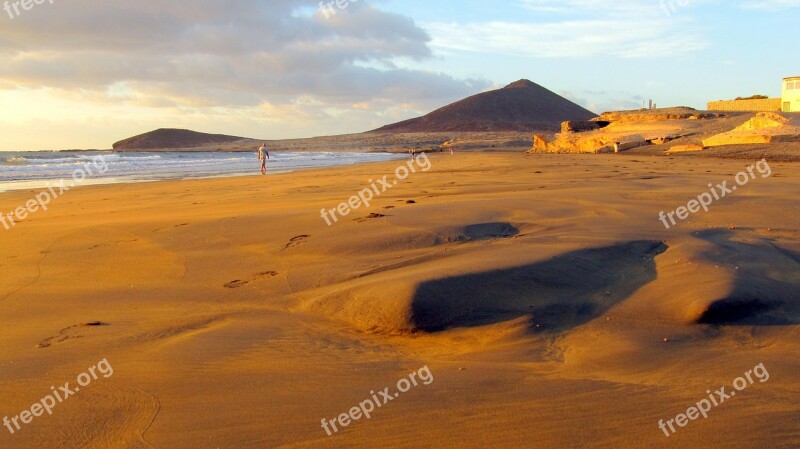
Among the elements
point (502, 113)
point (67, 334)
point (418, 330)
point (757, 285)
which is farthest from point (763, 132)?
point (502, 113)

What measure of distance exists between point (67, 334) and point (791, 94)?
3697cm

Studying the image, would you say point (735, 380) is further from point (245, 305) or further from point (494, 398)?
point (245, 305)

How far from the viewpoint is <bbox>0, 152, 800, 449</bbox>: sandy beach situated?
2715mm

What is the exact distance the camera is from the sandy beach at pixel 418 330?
2715 millimetres

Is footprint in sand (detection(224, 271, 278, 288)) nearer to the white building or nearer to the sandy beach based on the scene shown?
the sandy beach

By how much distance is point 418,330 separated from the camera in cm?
385

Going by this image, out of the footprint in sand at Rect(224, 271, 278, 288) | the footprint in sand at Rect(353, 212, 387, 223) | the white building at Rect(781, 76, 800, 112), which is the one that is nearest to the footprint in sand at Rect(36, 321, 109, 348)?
the footprint in sand at Rect(224, 271, 278, 288)

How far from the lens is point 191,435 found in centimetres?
267

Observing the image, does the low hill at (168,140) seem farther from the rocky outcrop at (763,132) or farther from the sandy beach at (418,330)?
the sandy beach at (418,330)

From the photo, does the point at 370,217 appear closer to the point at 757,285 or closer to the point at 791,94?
the point at 757,285

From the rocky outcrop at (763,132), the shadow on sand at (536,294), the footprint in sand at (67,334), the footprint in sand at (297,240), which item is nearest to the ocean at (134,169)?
the rocky outcrop at (763,132)

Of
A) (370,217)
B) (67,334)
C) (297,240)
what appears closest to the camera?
(67,334)

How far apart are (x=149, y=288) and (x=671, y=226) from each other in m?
→ 4.43

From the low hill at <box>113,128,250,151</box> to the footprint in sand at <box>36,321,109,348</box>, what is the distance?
92713 millimetres
